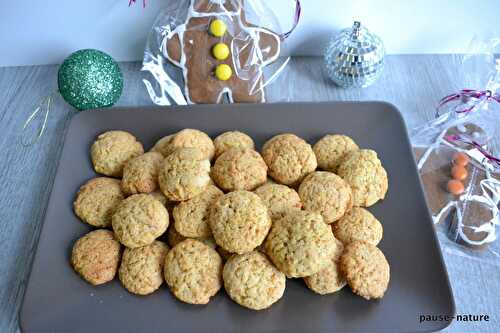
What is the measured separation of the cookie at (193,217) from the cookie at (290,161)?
168 millimetres

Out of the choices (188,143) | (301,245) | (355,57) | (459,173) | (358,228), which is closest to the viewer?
(301,245)

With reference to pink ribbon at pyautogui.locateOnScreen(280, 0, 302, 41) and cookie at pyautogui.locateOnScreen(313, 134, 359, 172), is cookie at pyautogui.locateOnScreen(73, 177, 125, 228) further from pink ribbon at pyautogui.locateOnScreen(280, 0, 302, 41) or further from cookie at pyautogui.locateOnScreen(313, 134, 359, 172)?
pink ribbon at pyautogui.locateOnScreen(280, 0, 302, 41)

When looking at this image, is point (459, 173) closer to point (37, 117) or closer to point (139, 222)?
point (139, 222)

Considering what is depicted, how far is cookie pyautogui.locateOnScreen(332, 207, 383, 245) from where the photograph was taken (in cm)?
94

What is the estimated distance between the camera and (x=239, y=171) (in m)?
0.99

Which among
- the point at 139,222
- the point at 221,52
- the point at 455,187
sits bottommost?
the point at 455,187

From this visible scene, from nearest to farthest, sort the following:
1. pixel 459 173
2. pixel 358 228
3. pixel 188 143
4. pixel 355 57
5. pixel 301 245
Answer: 1. pixel 301 245
2. pixel 358 228
3. pixel 188 143
4. pixel 459 173
5. pixel 355 57

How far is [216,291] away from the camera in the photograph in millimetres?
884

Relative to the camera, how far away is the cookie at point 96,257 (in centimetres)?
90

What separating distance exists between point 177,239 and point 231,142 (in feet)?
0.85

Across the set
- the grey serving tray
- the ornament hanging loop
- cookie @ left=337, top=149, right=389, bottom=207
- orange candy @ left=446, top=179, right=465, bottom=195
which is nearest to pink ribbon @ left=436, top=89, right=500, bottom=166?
orange candy @ left=446, top=179, right=465, bottom=195

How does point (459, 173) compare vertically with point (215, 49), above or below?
below

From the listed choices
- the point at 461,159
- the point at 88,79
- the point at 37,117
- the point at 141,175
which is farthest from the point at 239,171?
the point at 37,117

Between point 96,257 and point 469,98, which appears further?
point 469,98
